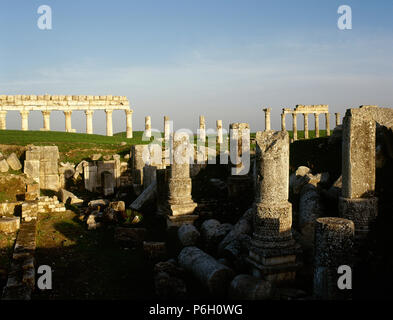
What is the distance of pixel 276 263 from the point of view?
764 cm

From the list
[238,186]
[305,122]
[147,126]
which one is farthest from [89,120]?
[238,186]

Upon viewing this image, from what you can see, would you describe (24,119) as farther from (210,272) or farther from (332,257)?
(332,257)

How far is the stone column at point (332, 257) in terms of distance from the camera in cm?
640

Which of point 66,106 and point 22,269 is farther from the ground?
point 66,106

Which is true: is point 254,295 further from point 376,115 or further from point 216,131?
point 216,131

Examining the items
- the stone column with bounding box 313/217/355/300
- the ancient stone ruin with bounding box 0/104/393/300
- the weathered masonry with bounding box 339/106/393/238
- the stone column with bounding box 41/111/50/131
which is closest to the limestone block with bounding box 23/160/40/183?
the ancient stone ruin with bounding box 0/104/393/300

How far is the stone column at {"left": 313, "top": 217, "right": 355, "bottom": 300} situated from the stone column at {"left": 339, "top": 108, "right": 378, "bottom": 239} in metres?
2.04

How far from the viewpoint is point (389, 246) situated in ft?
25.1

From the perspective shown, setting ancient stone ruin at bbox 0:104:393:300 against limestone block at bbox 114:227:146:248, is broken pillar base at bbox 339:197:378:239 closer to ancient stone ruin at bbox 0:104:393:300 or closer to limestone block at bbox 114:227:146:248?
ancient stone ruin at bbox 0:104:393:300

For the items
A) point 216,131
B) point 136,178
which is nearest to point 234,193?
point 136,178

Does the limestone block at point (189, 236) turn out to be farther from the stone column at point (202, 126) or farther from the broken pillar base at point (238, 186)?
the stone column at point (202, 126)

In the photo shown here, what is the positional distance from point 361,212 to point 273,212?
2174 millimetres

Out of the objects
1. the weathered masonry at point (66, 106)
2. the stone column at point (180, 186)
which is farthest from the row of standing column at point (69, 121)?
the stone column at point (180, 186)

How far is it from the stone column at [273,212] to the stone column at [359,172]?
1.59 metres
